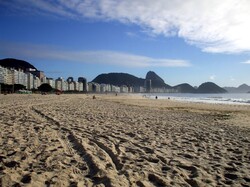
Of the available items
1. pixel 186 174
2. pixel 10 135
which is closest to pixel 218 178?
pixel 186 174

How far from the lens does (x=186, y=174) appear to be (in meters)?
5.34

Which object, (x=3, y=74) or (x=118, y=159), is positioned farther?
(x=3, y=74)

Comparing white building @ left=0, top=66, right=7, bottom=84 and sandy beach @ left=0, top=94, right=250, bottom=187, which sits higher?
white building @ left=0, top=66, right=7, bottom=84

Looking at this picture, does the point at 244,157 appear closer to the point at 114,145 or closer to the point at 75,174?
the point at 114,145

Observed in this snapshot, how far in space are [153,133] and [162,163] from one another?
3858 millimetres

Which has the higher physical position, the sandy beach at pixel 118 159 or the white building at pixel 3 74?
→ the white building at pixel 3 74

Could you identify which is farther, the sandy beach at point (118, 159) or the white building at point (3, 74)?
the white building at point (3, 74)

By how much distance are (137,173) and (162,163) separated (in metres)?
0.97

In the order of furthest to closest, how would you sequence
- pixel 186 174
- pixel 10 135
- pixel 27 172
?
pixel 10 135, pixel 186 174, pixel 27 172

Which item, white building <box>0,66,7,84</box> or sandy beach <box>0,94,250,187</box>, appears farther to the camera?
white building <box>0,66,7,84</box>

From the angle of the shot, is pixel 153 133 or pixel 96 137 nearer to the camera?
pixel 96 137

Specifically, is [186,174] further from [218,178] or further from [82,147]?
[82,147]

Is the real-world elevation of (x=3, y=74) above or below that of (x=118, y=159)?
above

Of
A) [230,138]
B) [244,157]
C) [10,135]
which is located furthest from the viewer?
[230,138]
